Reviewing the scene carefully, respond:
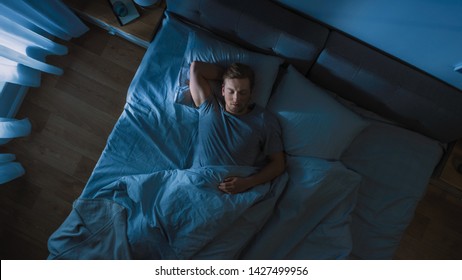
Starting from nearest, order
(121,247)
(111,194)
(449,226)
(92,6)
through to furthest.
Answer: (121,247) → (111,194) → (92,6) → (449,226)

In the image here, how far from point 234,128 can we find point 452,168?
50.5 inches

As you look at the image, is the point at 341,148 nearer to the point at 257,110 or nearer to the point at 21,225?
the point at 257,110

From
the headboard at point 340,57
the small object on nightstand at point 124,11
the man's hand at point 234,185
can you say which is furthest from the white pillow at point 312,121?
the small object on nightstand at point 124,11

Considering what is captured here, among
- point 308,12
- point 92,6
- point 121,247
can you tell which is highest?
point 308,12

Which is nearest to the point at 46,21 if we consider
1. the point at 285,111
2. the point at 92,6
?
the point at 92,6

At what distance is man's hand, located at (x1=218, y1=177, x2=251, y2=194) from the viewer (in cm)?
142

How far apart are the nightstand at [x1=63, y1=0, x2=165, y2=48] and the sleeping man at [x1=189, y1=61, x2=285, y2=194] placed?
0.44m

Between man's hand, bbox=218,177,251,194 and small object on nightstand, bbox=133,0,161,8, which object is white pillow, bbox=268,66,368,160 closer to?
man's hand, bbox=218,177,251,194

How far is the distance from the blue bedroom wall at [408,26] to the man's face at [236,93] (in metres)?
0.51

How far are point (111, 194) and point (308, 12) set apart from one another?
1.37 m

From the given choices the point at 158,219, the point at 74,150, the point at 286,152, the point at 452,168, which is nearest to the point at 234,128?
the point at 286,152

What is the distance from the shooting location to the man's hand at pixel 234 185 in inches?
55.9

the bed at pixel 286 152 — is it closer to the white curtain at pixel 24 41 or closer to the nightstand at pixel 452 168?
the nightstand at pixel 452 168

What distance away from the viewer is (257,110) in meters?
1.59
